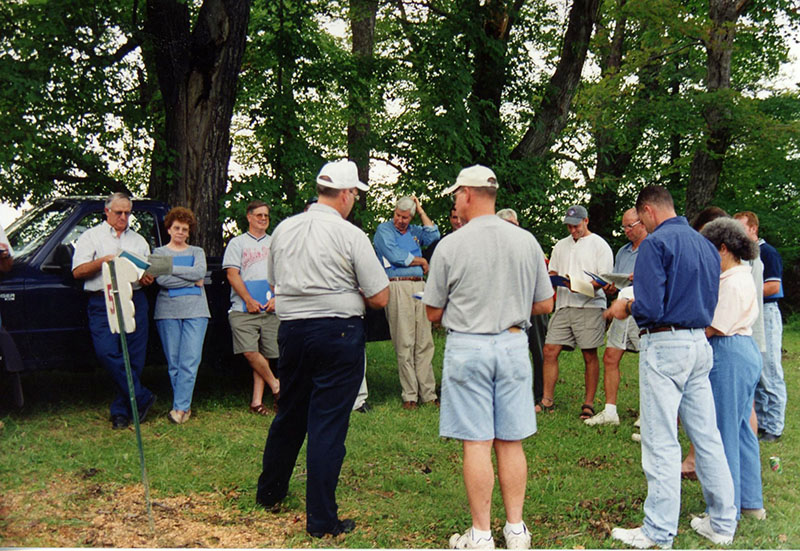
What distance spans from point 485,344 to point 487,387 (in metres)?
0.24

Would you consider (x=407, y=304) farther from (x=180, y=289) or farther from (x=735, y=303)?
(x=735, y=303)

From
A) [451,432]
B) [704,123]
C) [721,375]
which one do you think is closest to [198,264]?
[451,432]

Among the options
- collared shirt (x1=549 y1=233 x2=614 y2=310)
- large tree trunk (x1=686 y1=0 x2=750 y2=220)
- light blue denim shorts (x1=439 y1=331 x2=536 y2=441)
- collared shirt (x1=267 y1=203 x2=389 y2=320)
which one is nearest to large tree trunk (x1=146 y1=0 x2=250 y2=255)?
collared shirt (x1=549 y1=233 x2=614 y2=310)

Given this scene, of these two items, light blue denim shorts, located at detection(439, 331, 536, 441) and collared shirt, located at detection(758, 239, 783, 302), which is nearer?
light blue denim shorts, located at detection(439, 331, 536, 441)

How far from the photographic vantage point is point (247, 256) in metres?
7.12

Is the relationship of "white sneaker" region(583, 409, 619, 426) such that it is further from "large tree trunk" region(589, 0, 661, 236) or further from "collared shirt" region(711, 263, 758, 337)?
"large tree trunk" region(589, 0, 661, 236)

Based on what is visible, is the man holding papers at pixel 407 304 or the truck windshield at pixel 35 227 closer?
the truck windshield at pixel 35 227

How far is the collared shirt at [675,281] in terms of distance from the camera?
411 centimetres

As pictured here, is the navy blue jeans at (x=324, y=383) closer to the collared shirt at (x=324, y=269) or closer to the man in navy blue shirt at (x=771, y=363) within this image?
the collared shirt at (x=324, y=269)

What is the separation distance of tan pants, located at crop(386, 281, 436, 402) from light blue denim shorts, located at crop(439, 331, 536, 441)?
370 centimetres

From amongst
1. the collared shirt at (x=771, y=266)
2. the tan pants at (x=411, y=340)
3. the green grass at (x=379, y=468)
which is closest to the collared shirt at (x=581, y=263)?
the green grass at (x=379, y=468)

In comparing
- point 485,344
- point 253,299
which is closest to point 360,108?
point 253,299

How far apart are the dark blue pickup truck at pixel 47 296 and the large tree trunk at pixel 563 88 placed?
22.8 ft

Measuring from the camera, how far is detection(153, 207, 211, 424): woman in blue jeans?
682cm
